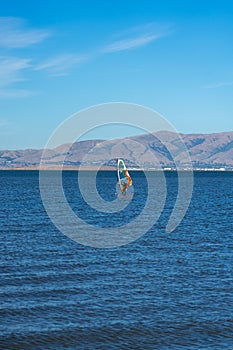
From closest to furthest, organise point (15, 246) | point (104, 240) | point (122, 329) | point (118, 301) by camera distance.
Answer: point (122, 329) < point (118, 301) < point (15, 246) < point (104, 240)

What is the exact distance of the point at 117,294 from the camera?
37.4 meters

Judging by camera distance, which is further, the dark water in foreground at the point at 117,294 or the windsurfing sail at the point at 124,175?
the windsurfing sail at the point at 124,175

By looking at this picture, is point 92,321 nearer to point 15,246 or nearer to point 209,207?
point 15,246

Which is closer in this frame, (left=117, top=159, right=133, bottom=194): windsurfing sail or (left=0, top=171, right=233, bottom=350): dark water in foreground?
(left=0, top=171, right=233, bottom=350): dark water in foreground

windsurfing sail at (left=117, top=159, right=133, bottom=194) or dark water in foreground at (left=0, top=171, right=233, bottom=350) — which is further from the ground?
windsurfing sail at (left=117, top=159, right=133, bottom=194)

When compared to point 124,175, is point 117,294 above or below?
below

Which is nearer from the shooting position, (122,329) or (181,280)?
(122,329)

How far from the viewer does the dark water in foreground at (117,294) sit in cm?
2956

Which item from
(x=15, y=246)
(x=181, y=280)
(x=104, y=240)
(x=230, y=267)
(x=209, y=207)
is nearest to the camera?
(x=181, y=280)

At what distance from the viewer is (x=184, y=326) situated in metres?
31.2

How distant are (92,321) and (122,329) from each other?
2155mm

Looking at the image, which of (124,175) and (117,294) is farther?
(124,175)

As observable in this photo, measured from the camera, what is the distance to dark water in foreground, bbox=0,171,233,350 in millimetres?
29562

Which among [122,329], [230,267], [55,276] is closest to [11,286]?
[55,276]
